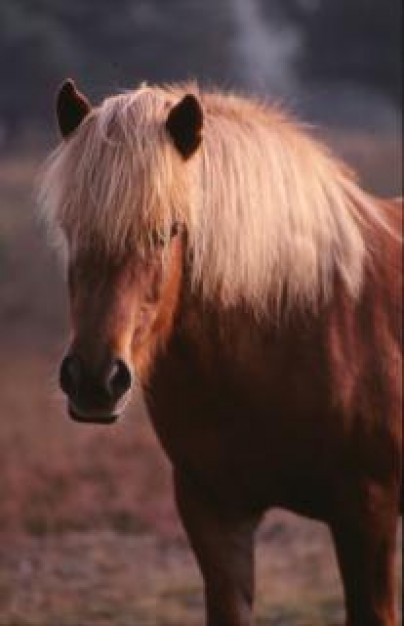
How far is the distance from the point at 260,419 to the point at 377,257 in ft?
1.56

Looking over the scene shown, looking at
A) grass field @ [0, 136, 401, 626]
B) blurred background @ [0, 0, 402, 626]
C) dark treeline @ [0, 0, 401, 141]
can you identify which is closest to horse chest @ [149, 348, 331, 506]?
grass field @ [0, 136, 401, 626]

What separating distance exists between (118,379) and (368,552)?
809mm

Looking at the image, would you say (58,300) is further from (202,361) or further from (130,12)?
(202,361)

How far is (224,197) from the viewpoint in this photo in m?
2.58

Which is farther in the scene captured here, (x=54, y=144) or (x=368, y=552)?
(x=54, y=144)

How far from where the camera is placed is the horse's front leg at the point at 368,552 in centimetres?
284

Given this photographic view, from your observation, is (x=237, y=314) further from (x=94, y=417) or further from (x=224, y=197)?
(x=94, y=417)

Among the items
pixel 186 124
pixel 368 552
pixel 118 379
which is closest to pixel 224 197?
pixel 186 124

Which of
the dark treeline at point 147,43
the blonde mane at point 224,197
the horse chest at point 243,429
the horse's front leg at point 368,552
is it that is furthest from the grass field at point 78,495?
the blonde mane at point 224,197

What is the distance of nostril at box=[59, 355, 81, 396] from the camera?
2303 millimetres

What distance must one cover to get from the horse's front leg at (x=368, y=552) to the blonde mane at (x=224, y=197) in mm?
419

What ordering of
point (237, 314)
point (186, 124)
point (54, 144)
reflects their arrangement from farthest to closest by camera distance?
point (54, 144)
point (237, 314)
point (186, 124)

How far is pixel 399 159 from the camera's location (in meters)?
6.29

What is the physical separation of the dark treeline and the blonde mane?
2.92m
